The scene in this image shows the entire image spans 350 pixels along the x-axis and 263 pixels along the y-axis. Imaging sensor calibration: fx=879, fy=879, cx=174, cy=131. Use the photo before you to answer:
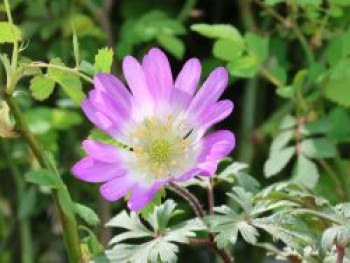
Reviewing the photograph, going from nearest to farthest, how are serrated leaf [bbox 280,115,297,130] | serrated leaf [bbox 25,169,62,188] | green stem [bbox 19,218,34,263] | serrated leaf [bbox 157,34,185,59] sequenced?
serrated leaf [bbox 25,169,62,188], serrated leaf [bbox 280,115,297,130], serrated leaf [bbox 157,34,185,59], green stem [bbox 19,218,34,263]

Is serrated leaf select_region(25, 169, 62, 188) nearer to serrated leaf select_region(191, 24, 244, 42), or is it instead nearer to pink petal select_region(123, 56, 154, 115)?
pink petal select_region(123, 56, 154, 115)

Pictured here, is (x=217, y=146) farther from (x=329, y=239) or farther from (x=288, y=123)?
(x=288, y=123)

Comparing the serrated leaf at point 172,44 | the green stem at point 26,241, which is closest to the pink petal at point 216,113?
the serrated leaf at point 172,44

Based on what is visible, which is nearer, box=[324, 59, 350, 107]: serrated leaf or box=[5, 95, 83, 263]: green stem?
box=[5, 95, 83, 263]: green stem

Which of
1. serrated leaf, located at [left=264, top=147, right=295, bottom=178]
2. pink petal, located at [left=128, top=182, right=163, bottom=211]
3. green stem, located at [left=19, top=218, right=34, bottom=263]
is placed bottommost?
green stem, located at [left=19, top=218, right=34, bottom=263]

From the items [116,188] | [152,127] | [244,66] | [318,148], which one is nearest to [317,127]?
[318,148]

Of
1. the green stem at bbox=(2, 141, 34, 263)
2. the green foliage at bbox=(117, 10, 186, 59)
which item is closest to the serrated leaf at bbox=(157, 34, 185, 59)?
the green foliage at bbox=(117, 10, 186, 59)
